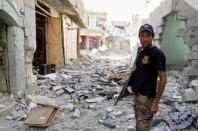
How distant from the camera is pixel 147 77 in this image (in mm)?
3314

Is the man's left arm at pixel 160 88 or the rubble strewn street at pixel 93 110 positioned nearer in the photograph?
the man's left arm at pixel 160 88

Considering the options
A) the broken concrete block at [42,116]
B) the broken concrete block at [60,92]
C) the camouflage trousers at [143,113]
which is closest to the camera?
the camouflage trousers at [143,113]

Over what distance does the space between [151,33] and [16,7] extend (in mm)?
4015

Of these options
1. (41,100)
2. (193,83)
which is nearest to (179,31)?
(193,83)

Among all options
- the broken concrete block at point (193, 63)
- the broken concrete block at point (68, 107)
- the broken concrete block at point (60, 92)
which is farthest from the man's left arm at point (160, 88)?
the broken concrete block at point (60, 92)

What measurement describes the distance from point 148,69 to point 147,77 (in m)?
0.11

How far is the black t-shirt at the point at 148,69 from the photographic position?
125 inches

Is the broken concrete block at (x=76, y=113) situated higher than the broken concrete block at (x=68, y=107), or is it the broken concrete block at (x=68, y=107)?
the broken concrete block at (x=68, y=107)

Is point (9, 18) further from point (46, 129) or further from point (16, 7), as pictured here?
point (46, 129)

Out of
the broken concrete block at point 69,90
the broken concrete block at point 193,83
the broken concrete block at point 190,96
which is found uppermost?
the broken concrete block at point 193,83

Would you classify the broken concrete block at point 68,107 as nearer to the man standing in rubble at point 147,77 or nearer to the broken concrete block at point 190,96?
the broken concrete block at point 190,96

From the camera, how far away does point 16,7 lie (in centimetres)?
611

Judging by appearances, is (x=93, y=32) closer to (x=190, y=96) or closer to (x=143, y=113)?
(x=190, y=96)

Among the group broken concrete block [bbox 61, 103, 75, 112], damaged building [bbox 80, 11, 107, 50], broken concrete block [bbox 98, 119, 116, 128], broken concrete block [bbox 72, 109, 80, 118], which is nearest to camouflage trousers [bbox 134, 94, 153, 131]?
broken concrete block [bbox 98, 119, 116, 128]
